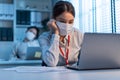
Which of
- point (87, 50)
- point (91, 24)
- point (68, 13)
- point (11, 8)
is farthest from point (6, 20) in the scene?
point (87, 50)

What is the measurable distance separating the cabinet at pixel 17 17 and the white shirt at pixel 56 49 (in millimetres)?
3637

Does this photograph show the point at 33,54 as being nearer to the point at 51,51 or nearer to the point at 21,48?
the point at 21,48

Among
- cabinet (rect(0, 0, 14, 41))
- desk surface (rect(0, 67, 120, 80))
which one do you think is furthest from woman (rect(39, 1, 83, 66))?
cabinet (rect(0, 0, 14, 41))

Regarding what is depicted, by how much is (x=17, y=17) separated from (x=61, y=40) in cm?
379

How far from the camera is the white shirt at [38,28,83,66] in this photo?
6.38 feet

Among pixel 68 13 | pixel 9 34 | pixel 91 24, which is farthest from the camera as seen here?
pixel 9 34

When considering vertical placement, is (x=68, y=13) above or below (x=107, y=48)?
above

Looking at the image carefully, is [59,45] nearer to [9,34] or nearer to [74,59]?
[74,59]

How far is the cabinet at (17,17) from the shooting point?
560cm

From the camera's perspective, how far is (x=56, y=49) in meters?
1.95

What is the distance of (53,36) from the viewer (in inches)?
78.7

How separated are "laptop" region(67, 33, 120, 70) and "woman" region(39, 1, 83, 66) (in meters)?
0.52

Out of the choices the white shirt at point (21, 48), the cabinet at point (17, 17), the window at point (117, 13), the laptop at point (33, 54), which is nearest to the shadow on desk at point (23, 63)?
the laptop at point (33, 54)

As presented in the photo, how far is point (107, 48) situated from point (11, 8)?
15.1 ft
